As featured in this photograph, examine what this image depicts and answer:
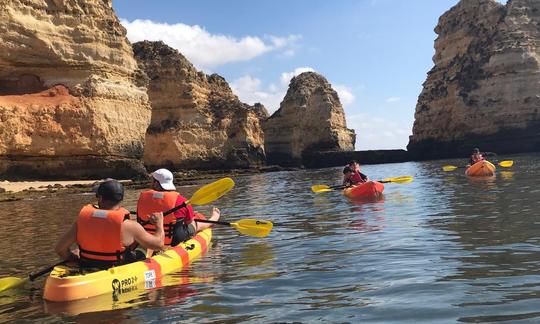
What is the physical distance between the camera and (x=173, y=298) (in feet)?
18.2

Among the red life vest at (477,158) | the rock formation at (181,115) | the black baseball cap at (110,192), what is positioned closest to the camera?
the black baseball cap at (110,192)

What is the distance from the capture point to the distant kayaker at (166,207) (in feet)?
25.0

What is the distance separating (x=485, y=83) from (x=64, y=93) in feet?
141

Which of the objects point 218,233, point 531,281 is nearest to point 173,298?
point 531,281

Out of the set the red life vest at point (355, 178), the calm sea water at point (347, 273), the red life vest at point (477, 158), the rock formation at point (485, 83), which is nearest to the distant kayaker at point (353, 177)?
the red life vest at point (355, 178)

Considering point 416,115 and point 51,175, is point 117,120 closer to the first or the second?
point 51,175

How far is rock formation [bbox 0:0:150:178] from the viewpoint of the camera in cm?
2611

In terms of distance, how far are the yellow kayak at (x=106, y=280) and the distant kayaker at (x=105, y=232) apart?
0.19m

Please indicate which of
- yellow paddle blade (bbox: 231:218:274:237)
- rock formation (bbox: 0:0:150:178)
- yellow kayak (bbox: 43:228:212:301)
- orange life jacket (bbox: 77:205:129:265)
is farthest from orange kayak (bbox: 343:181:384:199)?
rock formation (bbox: 0:0:150:178)

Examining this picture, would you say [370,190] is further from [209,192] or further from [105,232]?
[105,232]

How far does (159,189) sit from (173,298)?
2.63m

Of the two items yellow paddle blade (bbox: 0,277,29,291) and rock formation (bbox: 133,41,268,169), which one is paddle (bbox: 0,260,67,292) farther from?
rock formation (bbox: 133,41,268,169)

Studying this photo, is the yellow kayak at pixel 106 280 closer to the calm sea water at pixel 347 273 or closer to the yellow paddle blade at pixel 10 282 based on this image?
the calm sea water at pixel 347 273

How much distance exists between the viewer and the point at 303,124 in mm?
71875
